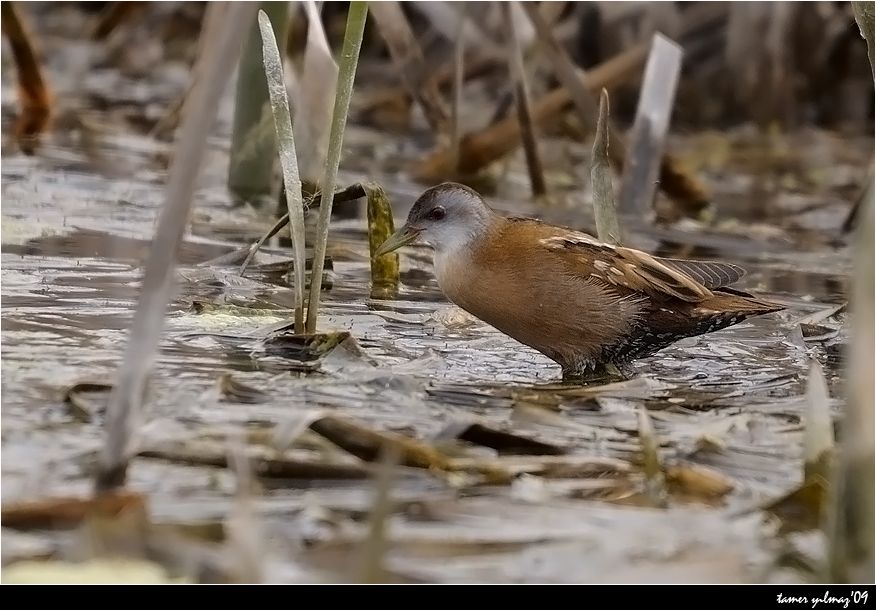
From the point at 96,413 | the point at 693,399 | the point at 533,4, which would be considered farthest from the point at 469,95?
the point at 96,413

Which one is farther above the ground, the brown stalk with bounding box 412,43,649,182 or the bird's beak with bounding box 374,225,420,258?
the brown stalk with bounding box 412,43,649,182

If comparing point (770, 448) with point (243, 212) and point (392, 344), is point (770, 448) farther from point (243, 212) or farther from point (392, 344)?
point (243, 212)

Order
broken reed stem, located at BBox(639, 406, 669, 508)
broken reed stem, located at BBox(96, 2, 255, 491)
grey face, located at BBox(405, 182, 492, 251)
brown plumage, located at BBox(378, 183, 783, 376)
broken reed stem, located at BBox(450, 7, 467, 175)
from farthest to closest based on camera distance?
1. broken reed stem, located at BBox(450, 7, 467, 175)
2. grey face, located at BBox(405, 182, 492, 251)
3. brown plumage, located at BBox(378, 183, 783, 376)
4. broken reed stem, located at BBox(639, 406, 669, 508)
5. broken reed stem, located at BBox(96, 2, 255, 491)

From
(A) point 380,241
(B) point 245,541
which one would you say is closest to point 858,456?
(B) point 245,541

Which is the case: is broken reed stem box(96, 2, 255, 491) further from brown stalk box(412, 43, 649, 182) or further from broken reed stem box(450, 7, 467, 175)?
brown stalk box(412, 43, 649, 182)

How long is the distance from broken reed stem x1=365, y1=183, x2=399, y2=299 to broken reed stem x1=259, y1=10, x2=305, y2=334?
37.7 inches

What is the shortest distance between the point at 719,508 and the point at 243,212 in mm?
3517

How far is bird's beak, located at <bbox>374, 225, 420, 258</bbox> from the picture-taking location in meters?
4.41

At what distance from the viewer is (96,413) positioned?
307 centimetres

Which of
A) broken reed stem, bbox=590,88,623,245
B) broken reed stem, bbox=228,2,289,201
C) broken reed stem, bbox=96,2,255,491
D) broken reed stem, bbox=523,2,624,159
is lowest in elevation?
broken reed stem, bbox=96,2,255,491

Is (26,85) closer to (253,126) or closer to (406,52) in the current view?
(406,52)

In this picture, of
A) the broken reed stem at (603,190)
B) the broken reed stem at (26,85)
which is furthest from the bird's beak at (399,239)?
the broken reed stem at (26,85)

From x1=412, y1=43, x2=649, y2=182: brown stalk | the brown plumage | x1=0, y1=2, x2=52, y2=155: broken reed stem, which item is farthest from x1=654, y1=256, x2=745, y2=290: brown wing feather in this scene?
x1=0, y1=2, x2=52, y2=155: broken reed stem

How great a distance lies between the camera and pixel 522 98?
640cm
